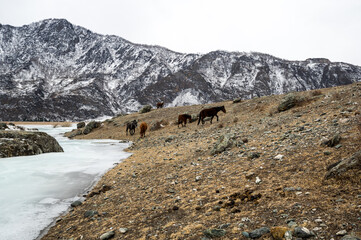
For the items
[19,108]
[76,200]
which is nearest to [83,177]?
[76,200]

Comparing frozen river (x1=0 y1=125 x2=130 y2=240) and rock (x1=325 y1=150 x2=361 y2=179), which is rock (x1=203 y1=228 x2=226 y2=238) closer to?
rock (x1=325 y1=150 x2=361 y2=179)

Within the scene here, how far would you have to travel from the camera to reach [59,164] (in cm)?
1286

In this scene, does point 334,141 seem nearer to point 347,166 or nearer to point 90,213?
point 347,166

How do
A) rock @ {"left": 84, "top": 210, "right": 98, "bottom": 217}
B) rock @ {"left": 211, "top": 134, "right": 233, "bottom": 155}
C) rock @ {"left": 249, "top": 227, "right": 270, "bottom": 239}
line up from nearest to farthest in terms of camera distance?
rock @ {"left": 249, "top": 227, "right": 270, "bottom": 239} → rock @ {"left": 84, "top": 210, "right": 98, "bottom": 217} → rock @ {"left": 211, "top": 134, "right": 233, "bottom": 155}

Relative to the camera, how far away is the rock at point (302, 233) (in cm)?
282

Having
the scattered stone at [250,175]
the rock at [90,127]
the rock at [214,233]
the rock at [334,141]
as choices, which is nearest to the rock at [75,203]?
the rock at [214,233]

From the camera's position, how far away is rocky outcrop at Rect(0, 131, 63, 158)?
14.0m

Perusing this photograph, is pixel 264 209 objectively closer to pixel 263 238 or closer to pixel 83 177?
pixel 263 238

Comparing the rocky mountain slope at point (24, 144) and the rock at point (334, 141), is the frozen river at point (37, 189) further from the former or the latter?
the rock at point (334, 141)

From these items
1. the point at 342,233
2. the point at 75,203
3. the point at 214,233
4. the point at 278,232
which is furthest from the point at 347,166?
the point at 75,203

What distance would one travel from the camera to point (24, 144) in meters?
15.1

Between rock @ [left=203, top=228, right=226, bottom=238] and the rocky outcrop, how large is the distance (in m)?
15.5

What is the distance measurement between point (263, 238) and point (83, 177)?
9628mm

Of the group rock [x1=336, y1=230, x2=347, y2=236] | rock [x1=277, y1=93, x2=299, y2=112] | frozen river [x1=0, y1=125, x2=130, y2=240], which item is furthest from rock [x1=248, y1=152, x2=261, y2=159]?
rock [x1=277, y1=93, x2=299, y2=112]
